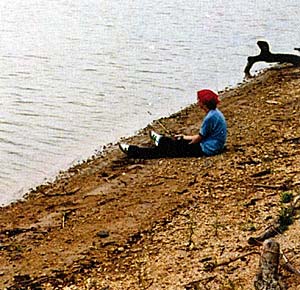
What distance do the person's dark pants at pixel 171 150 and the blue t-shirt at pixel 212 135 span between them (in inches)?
4.7

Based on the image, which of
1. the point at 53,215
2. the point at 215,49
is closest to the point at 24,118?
the point at 53,215

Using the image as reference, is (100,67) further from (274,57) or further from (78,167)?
(78,167)

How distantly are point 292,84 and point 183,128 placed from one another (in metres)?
4.26

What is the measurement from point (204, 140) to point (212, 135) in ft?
0.47

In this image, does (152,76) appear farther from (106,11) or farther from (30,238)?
(106,11)

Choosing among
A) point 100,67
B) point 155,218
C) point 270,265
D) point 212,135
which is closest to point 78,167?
point 212,135

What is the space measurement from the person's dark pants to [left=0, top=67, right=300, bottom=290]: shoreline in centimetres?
14

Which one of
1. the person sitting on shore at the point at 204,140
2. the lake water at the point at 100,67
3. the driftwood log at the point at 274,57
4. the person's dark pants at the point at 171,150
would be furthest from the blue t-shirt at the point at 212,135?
the driftwood log at the point at 274,57

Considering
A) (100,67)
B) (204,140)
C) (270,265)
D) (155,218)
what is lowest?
(270,265)

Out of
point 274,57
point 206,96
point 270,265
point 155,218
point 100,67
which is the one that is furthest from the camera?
point 100,67

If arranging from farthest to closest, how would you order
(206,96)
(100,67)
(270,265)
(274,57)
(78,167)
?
(100,67) < (274,57) < (78,167) < (206,96) < (270,265)

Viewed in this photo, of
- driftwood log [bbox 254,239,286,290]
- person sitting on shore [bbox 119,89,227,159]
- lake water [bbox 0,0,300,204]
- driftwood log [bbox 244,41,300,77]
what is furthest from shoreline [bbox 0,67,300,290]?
driftwood log [bbox 244,41,300,77]

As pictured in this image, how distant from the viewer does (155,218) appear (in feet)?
27.6

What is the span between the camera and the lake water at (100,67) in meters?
14.2
